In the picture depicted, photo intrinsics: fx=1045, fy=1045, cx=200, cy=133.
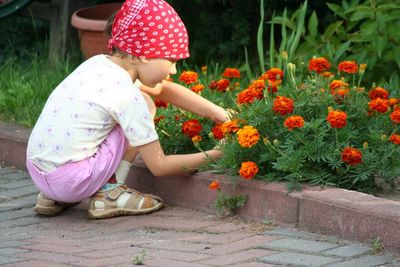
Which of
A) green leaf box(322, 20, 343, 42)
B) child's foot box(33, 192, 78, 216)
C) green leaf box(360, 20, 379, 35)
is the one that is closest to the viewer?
child's foot box(33, 192, 78, 216)

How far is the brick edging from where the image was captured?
12.7ft

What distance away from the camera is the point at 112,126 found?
4.45m

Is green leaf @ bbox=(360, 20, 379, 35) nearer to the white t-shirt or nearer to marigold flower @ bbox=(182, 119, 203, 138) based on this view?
marigold flower @ bbox=(182, 119, 203, 138)

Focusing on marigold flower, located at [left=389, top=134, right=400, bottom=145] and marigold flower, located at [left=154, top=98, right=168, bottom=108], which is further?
marigold flower, located at [left=154, top=98, right=168, bottom=108]

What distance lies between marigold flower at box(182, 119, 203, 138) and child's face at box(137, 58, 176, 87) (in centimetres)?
26

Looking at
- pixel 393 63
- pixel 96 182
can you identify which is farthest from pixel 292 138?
pixel 393 63

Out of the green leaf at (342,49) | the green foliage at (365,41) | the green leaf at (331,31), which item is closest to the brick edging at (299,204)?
the green foliage at (365,41)

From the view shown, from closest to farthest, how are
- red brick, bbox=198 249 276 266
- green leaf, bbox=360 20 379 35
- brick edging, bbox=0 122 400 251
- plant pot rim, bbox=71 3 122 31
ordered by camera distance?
red brick, bbox=198 249 276 266, brick edging, bbox=0 122 400 251, green leaf, bbox=360 20 379 35, plant pot rim, bbox=71 3 122 31

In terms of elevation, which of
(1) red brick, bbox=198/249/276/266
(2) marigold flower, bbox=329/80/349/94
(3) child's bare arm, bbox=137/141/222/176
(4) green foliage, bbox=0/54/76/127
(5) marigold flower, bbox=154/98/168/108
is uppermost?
(2) marigold flower, bbox=329/80/349/94

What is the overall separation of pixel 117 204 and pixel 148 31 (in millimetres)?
752

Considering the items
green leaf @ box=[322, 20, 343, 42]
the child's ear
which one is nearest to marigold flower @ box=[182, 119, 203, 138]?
the child's ear

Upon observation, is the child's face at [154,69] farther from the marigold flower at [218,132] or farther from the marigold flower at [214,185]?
the marigold flower at [214,185]

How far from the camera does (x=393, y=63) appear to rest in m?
5.70

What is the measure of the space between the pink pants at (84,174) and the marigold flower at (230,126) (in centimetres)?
43
